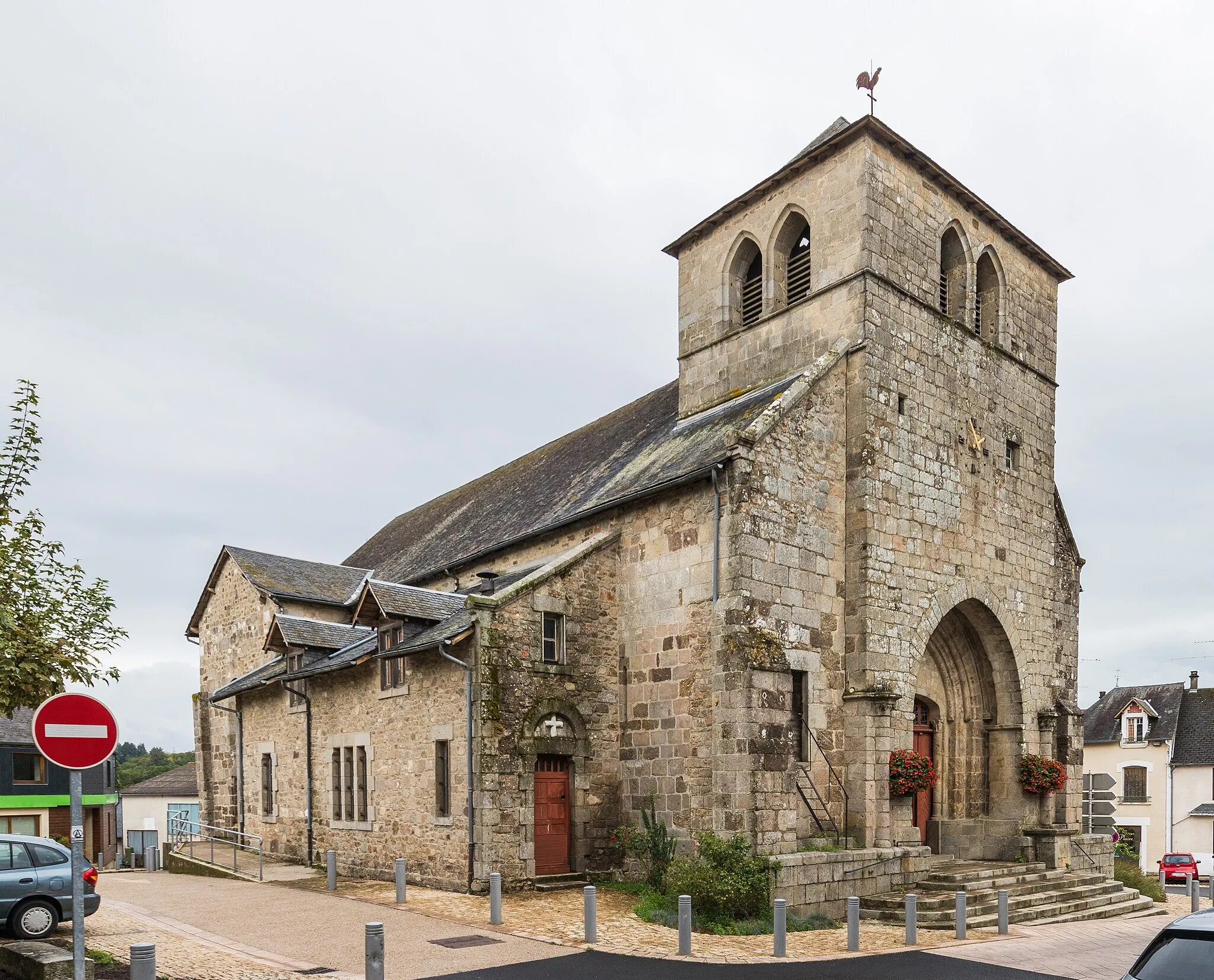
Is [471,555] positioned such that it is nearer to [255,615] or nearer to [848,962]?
[255,615]

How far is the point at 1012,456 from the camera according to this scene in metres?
20.5

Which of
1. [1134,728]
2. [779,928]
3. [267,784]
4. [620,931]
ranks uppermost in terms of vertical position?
[779,928]

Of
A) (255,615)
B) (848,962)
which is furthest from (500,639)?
(255,615)

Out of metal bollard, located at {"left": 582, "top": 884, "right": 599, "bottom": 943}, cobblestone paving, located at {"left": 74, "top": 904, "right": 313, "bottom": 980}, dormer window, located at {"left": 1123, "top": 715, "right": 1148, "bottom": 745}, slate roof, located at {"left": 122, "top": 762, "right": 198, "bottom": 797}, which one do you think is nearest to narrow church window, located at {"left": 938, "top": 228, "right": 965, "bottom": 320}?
metal bollard, located at {"left": 582, "top": 884, "right": 599, "bottom": 943}

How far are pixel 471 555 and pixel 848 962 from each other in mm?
12586

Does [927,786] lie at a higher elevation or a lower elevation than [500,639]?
lower

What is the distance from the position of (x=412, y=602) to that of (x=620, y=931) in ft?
23.3

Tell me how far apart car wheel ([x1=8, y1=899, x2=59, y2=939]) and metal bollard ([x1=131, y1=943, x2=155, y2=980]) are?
5095 millimetres

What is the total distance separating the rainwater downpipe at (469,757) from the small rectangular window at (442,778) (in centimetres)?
79

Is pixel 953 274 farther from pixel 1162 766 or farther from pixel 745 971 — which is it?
pixel 1162 766

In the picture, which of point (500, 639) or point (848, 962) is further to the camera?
point (500, 639)

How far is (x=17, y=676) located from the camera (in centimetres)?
1016

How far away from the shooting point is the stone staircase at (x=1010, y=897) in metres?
14.6

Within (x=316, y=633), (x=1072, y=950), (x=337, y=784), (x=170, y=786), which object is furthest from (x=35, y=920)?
(x=170, y=786)
